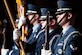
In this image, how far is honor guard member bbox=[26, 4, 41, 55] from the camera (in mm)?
3463

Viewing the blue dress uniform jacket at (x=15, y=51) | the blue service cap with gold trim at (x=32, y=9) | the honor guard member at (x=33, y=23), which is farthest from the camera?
the blue dress uniform jacket at (x=15, y=51)

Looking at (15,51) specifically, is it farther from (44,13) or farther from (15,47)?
(44,13)

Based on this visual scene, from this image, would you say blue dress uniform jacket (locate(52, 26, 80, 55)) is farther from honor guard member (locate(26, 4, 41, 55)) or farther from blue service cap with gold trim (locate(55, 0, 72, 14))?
honor guard member (locate(26, 4, 41, 55))

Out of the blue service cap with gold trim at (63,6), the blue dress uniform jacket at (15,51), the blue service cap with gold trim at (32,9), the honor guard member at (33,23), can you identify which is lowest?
the blue dress uniform jacket at (15,51)

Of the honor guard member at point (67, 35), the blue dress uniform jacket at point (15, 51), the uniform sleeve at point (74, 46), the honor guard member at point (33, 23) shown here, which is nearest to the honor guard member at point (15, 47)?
the blue dress uniform jacket at point (15, 51)

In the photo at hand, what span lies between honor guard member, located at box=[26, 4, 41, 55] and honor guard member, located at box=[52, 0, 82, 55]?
0.47 metres

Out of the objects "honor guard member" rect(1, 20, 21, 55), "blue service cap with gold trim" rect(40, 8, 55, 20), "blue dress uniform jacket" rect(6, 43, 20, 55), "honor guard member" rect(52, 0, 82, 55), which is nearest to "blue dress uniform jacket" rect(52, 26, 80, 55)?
"honor guard member" rect(52, 0, 82, 55)

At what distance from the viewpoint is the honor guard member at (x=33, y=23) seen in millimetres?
3463

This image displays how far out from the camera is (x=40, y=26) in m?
3.55

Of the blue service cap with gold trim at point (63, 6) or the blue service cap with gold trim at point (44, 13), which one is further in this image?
the blue service cap with gold trim at point (44, 13)

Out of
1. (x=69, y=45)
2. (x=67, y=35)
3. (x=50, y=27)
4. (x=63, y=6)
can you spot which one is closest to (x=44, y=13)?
(x=50, y=27)

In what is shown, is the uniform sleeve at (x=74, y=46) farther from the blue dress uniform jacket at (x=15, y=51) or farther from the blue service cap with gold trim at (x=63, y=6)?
the blue dress uniform jacket at (x=15, y=51)

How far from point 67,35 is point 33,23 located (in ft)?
2.50

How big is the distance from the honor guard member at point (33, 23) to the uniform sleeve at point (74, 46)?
70cm
